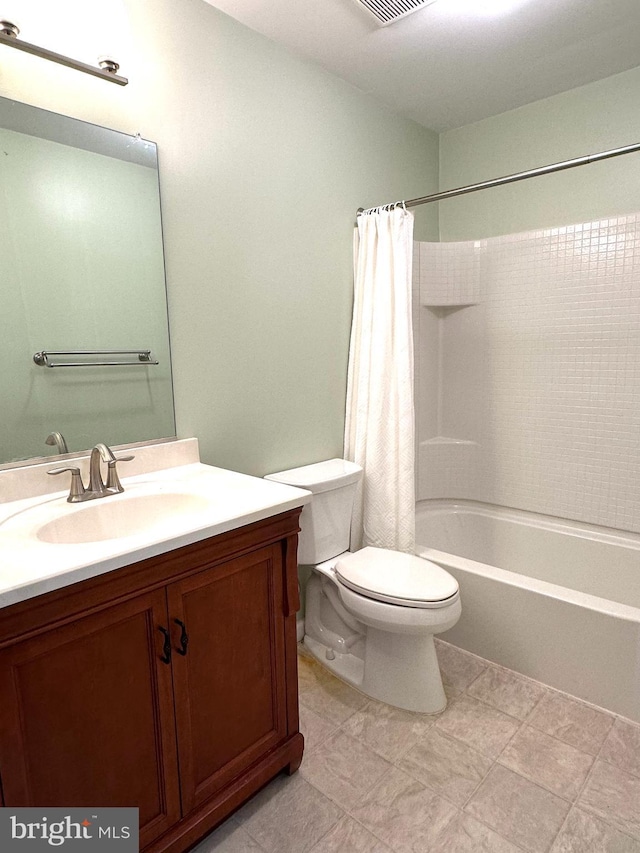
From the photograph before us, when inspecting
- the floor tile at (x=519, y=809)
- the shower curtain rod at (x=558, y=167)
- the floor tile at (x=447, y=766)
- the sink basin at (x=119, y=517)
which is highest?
the shower curtain rod at (x=558, y=167)

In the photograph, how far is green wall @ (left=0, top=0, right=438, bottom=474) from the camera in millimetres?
1592

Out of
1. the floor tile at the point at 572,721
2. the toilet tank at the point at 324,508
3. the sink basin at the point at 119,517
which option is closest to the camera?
the sink basin at the point at 119,517

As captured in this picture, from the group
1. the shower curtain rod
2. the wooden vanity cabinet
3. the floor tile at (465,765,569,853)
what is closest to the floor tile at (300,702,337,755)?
the wooden vanity cabinet

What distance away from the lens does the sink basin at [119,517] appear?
50.7 inches

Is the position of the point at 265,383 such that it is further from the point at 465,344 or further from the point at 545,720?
the point at 545,720

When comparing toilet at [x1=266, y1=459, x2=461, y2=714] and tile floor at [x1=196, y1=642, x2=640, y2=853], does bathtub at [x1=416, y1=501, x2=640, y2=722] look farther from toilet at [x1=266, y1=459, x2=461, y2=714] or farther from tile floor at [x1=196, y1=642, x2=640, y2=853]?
toilet at [x1=266, y1=459, x2=461, y2=714]

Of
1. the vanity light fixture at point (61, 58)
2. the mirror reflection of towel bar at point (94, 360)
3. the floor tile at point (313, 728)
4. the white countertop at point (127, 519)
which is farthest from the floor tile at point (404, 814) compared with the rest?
the vanity light fixture at point (61, 58)

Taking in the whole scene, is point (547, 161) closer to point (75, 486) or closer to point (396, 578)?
point (396, 578)

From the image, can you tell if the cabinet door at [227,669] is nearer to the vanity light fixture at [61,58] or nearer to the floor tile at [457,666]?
the floor tile at [457,666]

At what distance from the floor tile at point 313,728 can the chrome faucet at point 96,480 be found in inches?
41.1

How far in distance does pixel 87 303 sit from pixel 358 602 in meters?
1.33

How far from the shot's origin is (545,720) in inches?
69.0

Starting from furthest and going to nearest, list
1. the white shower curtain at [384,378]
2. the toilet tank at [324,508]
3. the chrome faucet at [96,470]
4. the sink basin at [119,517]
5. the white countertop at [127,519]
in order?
the white shower curtain at [384,378] < the toilet tank at [324,508] < the chrome faucet at [96,470] < the sink basin at [119,517] < the white countertop at [127,519]

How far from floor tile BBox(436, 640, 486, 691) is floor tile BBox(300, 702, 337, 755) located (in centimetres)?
51
